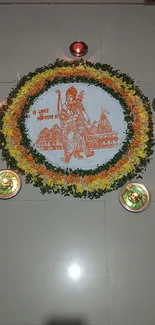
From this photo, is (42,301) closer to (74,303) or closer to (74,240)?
(74,303)

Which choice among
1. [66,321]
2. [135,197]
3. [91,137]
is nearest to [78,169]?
[91,137]

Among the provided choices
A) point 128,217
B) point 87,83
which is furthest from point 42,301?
point 87,83

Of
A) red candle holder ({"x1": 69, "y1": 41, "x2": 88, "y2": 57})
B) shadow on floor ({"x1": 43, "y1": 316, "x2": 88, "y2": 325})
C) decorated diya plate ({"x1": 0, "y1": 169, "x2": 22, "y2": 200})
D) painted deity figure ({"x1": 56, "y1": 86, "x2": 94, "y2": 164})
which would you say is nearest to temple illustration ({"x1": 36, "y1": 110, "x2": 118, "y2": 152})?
painted deity figure ({"x1": 56, "y1": 86, "x2": 94, "y2": 164})

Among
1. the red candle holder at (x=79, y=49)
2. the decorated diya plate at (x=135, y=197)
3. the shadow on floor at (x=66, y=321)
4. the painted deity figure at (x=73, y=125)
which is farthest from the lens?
the red candle holder at (x=79, y=49)

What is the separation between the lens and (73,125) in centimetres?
232

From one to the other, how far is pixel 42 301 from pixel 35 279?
122 mm

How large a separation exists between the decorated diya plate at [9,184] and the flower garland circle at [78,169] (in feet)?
0.18

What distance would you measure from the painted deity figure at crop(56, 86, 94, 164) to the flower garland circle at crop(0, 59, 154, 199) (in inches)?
4.1

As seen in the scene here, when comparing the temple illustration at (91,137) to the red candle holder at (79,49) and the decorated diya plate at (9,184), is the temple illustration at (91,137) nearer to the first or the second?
the decorated diya plate at (9,184)

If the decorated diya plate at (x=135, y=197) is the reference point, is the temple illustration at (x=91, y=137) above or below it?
above

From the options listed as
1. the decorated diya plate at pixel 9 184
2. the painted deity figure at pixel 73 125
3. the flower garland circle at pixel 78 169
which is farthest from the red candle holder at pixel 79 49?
the decorated diya plate at pixel 9 184

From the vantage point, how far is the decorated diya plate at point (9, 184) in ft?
7.04

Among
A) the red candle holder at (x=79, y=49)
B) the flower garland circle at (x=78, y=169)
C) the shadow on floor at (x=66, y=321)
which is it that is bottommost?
the shadow on floor at (x=66, y=321)

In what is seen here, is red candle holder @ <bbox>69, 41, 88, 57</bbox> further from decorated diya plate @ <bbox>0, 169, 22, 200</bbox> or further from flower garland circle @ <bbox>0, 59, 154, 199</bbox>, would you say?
decorated diya plate @ <bbox>0, 169, 22, 200</bbox>
